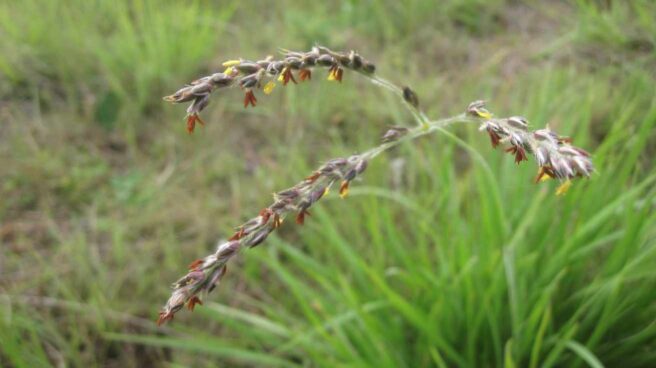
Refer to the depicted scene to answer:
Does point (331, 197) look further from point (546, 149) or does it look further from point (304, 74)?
point (546, 149)

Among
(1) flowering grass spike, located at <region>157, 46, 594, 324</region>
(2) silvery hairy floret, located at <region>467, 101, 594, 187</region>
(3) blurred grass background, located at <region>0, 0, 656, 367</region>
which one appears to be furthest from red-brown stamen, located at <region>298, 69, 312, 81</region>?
(3) blurred grass background, located at <region>0, 0, 656, 367</region>

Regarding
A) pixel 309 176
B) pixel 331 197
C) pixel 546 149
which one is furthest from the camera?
pixel 331 197

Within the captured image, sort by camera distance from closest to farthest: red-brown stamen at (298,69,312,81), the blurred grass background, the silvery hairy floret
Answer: the silvery hairy floret, red-brown stamen at (298,69,312,81), the blurred grass background

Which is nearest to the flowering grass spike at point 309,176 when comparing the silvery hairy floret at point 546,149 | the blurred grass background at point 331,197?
the silvery hairy floret at point 546,149

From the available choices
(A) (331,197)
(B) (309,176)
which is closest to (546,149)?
(B) (309,176)

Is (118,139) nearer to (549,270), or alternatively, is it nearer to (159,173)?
(159,173)

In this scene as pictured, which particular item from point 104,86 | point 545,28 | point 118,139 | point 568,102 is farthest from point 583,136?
point 104,86

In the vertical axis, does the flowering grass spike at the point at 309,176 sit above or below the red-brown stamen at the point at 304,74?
below

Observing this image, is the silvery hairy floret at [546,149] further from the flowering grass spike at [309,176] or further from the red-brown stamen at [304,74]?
the red-brown stamen at [304,74]

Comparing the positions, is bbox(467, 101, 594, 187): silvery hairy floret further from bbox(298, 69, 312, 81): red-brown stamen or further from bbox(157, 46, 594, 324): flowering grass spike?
bbox(298, 69, 312, 81): red-brown stamen
